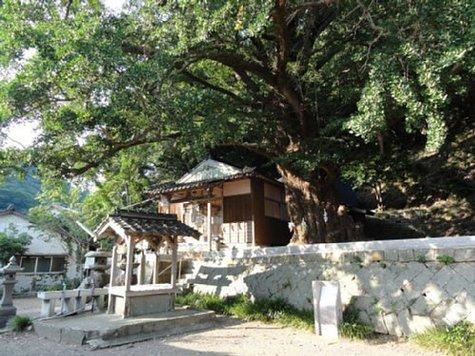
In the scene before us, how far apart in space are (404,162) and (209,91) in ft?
25.4

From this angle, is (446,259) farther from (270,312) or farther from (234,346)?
(234,346)

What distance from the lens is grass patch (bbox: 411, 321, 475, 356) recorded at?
261 inches

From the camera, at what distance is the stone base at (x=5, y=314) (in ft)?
34.0

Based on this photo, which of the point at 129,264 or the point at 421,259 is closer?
the point at 421,259

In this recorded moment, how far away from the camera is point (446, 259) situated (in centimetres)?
780

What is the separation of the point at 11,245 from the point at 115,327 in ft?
56.5

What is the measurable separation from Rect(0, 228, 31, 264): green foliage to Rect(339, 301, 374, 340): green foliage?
2057 centimetres

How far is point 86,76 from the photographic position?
27.9 ft

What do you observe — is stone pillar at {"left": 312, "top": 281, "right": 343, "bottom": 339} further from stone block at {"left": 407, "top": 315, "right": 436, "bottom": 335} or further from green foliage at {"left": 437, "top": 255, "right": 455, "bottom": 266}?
green foliage at {"left": 437, "top": 255, "right": 455, "bottom": 266}

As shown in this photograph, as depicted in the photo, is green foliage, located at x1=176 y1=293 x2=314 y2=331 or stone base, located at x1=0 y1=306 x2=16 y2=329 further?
stone base, located at x1=0 y1=306 x2=16 y2=329

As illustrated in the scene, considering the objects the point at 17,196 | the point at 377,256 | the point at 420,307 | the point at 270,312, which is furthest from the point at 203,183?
the point at 17,196

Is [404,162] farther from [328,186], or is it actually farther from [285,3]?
[285,3]

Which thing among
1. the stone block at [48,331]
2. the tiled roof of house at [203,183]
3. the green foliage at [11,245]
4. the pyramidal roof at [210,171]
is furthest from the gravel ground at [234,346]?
the green foliage at [11,245]

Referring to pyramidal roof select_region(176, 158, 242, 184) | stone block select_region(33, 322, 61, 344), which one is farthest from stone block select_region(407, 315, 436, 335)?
pyramidal roof select_region(176, 158, 242, 184)
